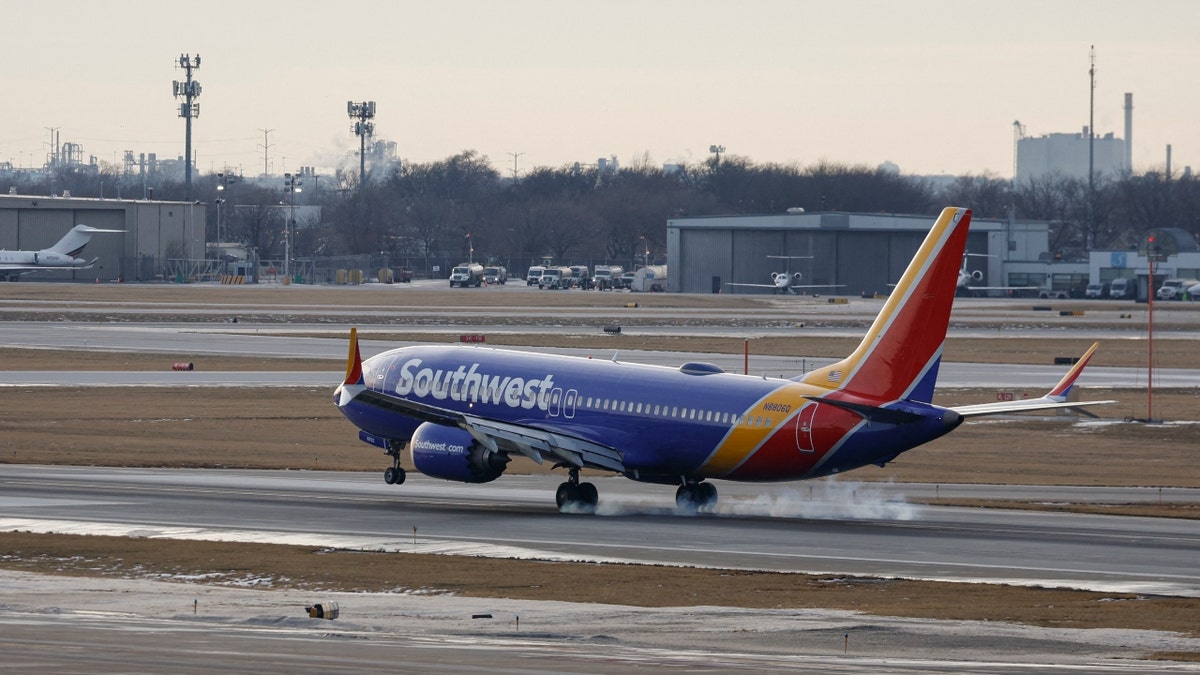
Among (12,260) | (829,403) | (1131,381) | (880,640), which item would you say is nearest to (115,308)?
(12,260)

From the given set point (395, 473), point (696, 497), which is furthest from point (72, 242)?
point (696, 497)

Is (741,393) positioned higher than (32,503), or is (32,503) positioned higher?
(741,393)

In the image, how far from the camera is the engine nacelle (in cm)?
4350

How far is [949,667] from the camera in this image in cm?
2280

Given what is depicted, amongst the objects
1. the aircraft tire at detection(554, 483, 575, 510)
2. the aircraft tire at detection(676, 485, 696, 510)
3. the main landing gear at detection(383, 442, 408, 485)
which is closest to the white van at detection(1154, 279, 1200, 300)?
the main landing gear at detection(383, 442, 408, 485)

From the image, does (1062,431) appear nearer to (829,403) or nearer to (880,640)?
(829,403)

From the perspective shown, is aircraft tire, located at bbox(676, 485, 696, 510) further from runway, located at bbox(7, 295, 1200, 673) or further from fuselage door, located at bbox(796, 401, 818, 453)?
fuselage door, located at bbox(796, 401, 818, 453)

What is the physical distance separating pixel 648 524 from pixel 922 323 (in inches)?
325

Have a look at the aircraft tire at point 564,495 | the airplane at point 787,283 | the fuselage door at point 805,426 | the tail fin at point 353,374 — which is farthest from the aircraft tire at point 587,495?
the airplane at point 787,283

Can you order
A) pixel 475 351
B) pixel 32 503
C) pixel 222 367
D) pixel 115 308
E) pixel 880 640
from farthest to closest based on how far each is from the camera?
pixel 115 308 < pixel 222 367 < pixel 475 351 < pixel 32 503 < pixel 880 640

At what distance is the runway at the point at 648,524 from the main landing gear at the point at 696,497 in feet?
1.65

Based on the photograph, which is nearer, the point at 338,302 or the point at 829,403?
the point at 829,403

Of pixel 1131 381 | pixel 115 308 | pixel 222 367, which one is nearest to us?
pixel 1131 381

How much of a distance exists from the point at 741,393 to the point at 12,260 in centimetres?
16951
